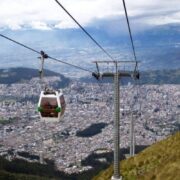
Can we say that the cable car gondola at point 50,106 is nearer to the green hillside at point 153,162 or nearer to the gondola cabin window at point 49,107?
the gondola cabin window at point 49,107

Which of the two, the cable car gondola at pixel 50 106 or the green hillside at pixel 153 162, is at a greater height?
the cable car gondola at pixel 50 106

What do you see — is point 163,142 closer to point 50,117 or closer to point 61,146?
point 50,117

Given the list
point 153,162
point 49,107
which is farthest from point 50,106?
point 153,162

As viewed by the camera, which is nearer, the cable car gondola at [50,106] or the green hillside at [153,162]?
the cable car gondola at [50,106]

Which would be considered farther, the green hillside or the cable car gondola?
the green hillside

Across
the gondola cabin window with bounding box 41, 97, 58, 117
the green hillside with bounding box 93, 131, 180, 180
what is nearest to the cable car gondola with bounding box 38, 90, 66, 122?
the gondola cabin window with bounding box 41, 97, 58, 117

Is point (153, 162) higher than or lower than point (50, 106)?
lower

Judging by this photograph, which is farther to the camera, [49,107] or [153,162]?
[153,162]

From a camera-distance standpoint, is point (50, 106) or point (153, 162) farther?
point (153, 162)

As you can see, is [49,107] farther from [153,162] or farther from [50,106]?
[153,162]

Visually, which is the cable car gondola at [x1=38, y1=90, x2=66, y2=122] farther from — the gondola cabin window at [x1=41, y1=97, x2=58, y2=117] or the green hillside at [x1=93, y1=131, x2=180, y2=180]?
the green hillside at [x1=93, y1=131, x2=180, y2=180]

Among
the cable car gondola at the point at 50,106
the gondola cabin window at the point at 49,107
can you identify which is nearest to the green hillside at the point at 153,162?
the cable car gondola at the point at 50,106
